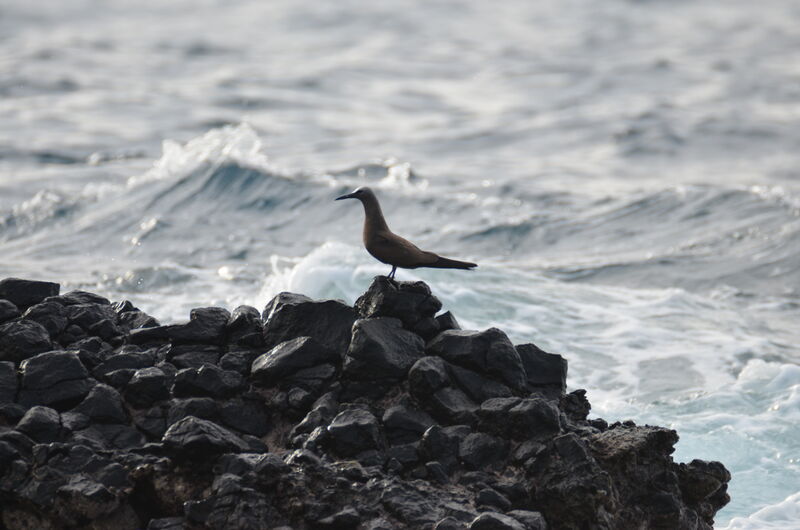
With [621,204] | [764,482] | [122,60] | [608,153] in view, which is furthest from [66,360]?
[122,60]

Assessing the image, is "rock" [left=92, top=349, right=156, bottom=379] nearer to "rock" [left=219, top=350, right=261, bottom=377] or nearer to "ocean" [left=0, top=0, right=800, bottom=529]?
"rock" [left=219, top=350, right=261, bottom=377]

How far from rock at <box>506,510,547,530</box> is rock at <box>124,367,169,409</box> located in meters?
2.41

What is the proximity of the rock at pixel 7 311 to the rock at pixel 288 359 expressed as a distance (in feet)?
6.47

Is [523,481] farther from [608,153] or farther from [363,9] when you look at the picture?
[363,9]

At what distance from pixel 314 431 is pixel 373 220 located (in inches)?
77.9

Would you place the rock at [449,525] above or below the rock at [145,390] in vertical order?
below

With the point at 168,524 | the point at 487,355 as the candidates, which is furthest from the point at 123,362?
the point at 487,355

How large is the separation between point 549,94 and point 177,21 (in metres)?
19.6

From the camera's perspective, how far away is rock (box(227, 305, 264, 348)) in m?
7.97

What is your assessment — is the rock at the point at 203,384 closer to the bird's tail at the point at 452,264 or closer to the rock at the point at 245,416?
the rock at the point at 245,416

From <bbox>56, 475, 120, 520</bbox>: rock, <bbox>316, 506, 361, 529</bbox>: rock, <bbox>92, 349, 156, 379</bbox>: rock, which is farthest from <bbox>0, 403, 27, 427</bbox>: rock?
<bbox>316, 506, 361, 529</bbox>: rock

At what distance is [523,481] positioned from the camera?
22.4 feet

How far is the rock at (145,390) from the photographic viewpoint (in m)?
7.37

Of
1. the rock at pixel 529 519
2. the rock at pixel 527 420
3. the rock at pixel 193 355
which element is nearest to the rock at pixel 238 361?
the rock at pixel 193 355
